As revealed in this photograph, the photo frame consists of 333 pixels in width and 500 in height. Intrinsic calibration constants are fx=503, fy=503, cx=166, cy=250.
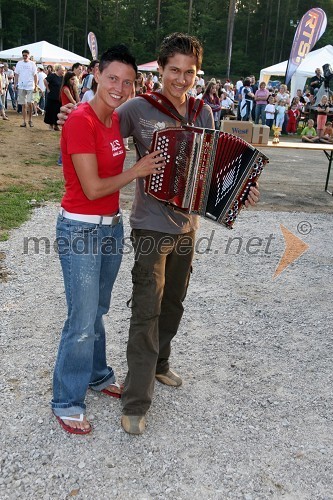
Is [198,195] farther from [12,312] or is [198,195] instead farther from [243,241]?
[243,241]

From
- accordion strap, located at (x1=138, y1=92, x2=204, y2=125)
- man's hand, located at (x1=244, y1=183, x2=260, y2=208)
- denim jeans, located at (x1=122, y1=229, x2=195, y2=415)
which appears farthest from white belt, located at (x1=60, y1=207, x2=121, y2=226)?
man's hand, located at (x1=244, y1=183, x2=260, y2=208)

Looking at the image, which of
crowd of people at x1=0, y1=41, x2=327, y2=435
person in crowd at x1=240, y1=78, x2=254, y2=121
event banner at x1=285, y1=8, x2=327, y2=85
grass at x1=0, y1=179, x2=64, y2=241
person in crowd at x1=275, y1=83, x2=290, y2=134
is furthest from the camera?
event banner at x1=285, y1=8, x2=327, y2=85

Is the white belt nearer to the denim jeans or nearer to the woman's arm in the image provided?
the woman's arm

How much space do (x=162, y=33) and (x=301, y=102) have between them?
42451 mm

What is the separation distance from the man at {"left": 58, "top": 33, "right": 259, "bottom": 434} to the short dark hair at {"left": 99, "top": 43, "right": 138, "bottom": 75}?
0.93 ft

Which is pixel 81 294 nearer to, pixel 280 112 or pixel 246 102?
pixel 280 112

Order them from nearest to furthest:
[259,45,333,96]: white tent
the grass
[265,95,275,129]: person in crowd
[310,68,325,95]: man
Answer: the grass < [265,95,275,129]: person in crowd < [310,68,325,95]: man < [259,45,333,96]: white tent

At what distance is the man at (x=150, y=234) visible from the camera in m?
2.81

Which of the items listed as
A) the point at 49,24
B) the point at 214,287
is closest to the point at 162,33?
the point at 49,24

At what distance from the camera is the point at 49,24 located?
63.1 metres

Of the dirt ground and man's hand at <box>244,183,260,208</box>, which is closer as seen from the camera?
man's hand at <box>244,183,260,208</box>

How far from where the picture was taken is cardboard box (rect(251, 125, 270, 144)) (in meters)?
9.58

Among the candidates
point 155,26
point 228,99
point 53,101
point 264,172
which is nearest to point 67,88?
point 53,101

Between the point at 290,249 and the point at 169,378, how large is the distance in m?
3.52
